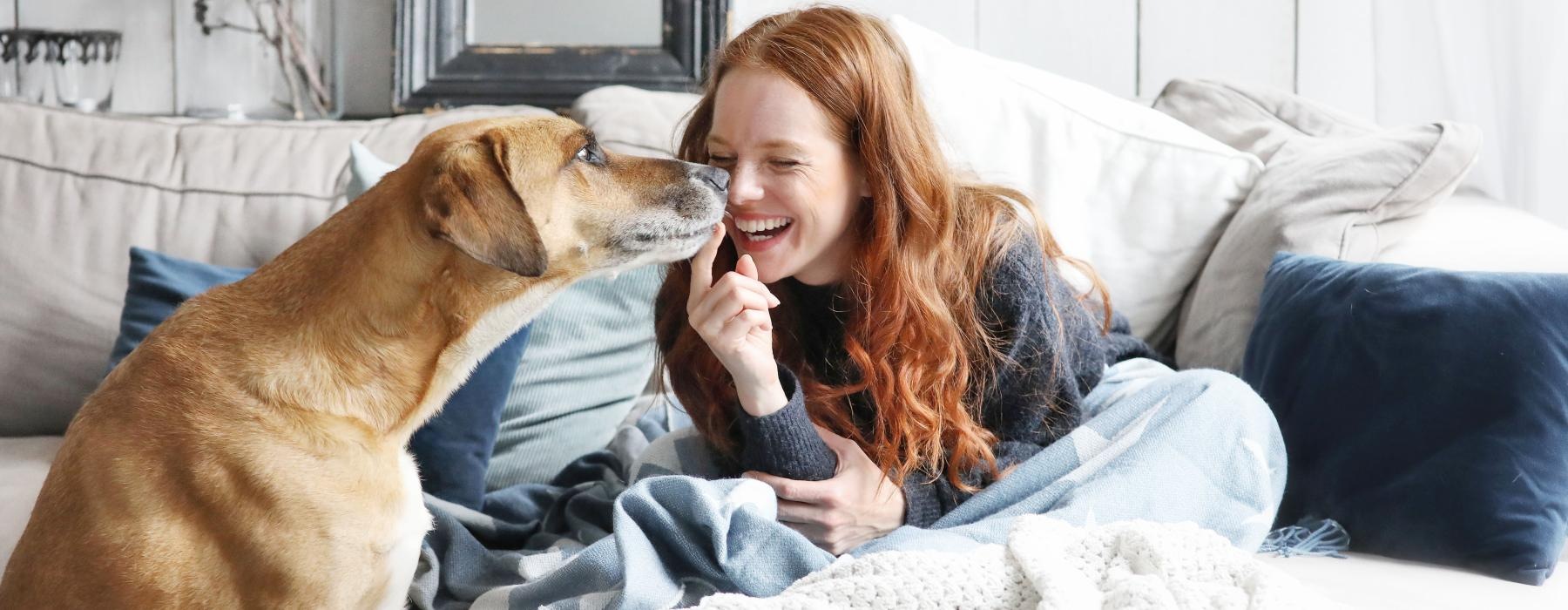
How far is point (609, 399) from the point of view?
1.95 m

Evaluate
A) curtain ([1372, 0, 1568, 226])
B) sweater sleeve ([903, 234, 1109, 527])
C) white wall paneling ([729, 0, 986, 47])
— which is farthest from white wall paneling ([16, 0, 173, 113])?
curtain ([1372, 0, 1568, 226])

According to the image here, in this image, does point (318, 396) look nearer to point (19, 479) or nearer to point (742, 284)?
point (742, 284)

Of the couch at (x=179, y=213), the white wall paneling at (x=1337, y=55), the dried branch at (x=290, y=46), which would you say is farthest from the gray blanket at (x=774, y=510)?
the dried branch at (x=290, y=46)

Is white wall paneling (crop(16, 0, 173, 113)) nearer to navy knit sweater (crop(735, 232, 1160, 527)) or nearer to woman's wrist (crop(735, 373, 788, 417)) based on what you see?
navy knit sweater (crop(735, 232, 1160, 527))

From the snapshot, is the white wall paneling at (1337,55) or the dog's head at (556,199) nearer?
the dog's head at (556,199)

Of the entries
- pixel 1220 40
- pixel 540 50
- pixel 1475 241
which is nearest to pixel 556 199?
pixel 1475 241

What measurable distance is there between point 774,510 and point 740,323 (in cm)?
23

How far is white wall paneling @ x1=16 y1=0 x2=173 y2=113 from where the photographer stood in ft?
8.95

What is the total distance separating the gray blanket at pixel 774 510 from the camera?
123 centimetres

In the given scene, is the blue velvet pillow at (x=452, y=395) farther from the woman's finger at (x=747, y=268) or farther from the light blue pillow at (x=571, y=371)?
the woman's finger at (x=747, y=268)

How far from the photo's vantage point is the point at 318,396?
1135 mm

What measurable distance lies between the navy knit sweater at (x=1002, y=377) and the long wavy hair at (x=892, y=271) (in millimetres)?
19

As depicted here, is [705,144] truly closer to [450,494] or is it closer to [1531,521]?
[450,494]

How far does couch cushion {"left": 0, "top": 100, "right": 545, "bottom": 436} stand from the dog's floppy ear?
3.10 feet
